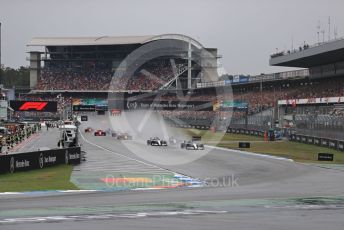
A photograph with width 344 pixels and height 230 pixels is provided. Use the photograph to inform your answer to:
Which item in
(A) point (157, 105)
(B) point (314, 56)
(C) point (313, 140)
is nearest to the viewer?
(C) point (313, 140)

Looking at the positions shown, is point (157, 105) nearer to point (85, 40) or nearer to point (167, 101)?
point (167, 101)

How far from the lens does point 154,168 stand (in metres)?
36.7

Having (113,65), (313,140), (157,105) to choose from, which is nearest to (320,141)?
(313,140)

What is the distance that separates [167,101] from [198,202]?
57256 mm

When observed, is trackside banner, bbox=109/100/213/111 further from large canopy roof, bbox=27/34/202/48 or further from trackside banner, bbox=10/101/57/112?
large canopy roof, bbox=27/34/202/48

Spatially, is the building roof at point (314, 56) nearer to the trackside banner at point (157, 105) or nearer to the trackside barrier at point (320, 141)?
the trackside barrier at point (320, 141)

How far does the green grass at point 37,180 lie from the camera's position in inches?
973

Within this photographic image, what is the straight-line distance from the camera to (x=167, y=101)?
76875 mm

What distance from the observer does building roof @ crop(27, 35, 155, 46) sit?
5787 inches

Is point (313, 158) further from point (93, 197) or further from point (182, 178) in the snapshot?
point (93, 197)

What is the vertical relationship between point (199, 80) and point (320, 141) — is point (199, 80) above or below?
above

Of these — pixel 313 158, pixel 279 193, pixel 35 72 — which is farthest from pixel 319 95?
pixel 35 72

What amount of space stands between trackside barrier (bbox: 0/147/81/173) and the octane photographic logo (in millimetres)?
6395

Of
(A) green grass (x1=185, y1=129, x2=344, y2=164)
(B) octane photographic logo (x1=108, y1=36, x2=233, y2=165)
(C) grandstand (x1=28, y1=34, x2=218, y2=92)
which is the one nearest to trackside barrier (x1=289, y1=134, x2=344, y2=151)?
(A) green grass (x1=185, y1=129, x2=344, y2=164)
